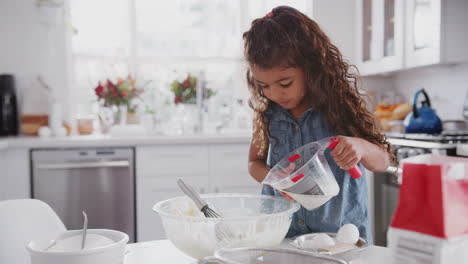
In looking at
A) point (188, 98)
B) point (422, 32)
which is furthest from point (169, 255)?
point (188, 98)

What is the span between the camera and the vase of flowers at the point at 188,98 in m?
3.26

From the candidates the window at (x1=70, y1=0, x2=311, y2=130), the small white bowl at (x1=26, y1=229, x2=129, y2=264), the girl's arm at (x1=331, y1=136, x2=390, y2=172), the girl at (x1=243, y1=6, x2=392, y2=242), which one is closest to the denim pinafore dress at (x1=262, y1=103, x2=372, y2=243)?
the girl at (x1=243, y1=6, x2=392, y2=242)

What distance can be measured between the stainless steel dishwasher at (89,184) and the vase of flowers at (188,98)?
0.59 meters

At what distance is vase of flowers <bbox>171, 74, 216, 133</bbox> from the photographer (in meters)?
3.26

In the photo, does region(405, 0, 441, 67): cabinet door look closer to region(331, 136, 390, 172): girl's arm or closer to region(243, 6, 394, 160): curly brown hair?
region(243, 6, 394, 160): curly brown hair

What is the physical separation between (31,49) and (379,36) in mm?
2571

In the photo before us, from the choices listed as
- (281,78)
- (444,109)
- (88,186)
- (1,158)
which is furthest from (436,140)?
(1,158)

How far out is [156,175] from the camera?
2.84 metres

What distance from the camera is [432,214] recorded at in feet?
1.69

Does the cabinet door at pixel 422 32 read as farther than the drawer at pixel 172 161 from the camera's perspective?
No

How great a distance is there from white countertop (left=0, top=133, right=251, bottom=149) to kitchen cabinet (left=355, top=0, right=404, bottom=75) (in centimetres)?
108

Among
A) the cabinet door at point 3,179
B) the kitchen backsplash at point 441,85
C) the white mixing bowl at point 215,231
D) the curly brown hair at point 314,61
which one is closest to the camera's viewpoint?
the white mixing bowl at point 215,231

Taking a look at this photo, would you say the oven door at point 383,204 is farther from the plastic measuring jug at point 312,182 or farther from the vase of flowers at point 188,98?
the plastic measuring jug at point 312,182

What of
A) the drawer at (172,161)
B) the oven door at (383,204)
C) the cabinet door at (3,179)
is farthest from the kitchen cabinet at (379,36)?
the cabinet door at (3,179)
